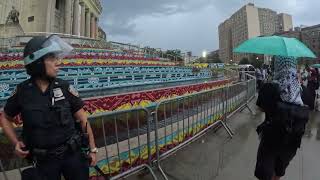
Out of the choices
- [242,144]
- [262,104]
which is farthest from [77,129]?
[242,144]

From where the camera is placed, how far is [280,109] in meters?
4.08

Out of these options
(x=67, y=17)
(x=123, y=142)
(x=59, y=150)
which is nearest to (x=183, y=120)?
(x=123, y=142)

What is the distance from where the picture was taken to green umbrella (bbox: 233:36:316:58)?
414 centimetres

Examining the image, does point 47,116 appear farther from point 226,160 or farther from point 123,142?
point 226,160

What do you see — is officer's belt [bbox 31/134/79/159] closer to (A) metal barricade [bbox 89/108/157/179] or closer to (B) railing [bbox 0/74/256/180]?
(B) railing [bbox 0/74/256/180]

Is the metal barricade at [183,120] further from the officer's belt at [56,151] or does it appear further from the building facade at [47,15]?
the building facade at [47,15]

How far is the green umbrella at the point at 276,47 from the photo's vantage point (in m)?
4.14

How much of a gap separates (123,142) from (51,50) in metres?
2.52

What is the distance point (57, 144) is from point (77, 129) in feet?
1.10

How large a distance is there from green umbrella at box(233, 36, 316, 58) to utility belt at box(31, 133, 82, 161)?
98.0 inches

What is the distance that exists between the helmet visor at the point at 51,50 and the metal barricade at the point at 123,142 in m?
1.46

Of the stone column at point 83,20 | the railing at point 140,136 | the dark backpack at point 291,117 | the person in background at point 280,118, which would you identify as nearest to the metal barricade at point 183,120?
the railing at point 140,136

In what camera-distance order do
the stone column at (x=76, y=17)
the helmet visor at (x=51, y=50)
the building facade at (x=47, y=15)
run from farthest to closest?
the stone column at (x=76, y=17)
the building facade at (x=47, y=15)
the helmet visor at (x=51, y=50)

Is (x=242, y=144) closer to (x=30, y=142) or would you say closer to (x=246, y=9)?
(x=30, y=142)
